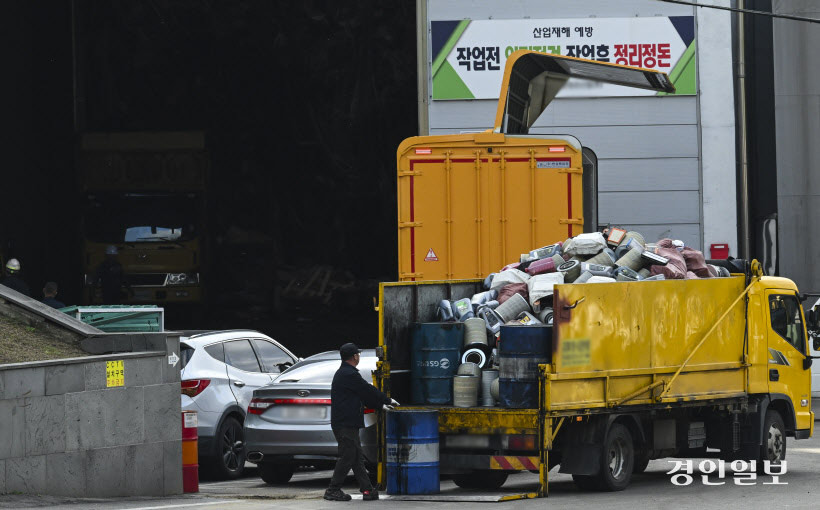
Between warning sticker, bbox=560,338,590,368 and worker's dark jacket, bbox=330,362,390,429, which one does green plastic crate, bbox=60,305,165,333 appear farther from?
warning sticker, bbox=560,338,590,368

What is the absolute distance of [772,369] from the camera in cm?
1360

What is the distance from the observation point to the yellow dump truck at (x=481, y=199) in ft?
53.1

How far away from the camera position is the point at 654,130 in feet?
73.7

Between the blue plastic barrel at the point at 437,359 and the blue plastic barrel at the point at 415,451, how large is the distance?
1.52 ft

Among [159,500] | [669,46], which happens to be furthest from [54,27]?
[159,500]

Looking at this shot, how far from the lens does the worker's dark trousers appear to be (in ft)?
39.0

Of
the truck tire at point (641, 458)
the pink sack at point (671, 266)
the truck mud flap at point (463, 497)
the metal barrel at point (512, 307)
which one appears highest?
the pink sack at point (671, 266)

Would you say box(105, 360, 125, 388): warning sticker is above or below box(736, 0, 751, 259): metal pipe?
below

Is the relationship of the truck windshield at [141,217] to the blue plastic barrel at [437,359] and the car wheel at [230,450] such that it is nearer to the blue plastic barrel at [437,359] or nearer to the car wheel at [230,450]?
the car wheel at [230,450]

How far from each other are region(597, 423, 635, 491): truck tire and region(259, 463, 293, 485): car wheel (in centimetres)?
379

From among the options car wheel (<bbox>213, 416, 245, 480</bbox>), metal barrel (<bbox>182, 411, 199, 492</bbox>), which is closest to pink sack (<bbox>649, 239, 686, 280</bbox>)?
metal barrel (<bbox>182, 411, 199, 492</bbox>)

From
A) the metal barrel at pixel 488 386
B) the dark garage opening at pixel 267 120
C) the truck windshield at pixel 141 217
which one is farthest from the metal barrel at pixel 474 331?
the dark garage opening at pixel 267 120

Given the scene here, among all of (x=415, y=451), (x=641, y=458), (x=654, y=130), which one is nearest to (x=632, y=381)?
(x=641, y=458)

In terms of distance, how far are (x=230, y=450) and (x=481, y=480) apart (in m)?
3.31
